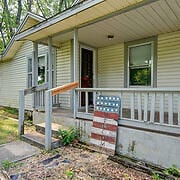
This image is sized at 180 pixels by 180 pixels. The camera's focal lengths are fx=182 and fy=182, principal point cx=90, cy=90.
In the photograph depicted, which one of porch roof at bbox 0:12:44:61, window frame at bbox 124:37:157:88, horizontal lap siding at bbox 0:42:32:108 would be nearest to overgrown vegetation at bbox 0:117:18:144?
horizontal lap siding at bbox 0:42:32:108

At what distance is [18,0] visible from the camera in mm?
19344

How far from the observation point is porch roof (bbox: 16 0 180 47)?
4.02 meters

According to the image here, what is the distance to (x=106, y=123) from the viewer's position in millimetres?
4191

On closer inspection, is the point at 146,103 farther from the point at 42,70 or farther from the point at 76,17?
the point at 42,70

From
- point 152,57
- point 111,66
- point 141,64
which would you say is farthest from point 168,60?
point 111,66

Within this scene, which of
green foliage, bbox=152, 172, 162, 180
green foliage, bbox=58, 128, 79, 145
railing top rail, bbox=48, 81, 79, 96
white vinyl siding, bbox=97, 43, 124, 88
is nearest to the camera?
green foliage, bbox=152, 172, 162, 180

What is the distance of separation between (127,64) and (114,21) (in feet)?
7.59

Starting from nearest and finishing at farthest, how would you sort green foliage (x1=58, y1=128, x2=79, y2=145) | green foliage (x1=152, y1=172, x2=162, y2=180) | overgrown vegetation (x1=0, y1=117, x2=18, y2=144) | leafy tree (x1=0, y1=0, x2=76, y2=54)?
green foliage (x1=152, y1=172, x2=162, y2=180) < green foliage (x1=58, y1=128, x2=79, y2=145) < overgrown vegetation (x1=0, y1=117, x2=18, y2=144) < leafy tree (x1=0, y1=0, x2=76, y2=54)

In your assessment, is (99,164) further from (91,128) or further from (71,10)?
(71,10)

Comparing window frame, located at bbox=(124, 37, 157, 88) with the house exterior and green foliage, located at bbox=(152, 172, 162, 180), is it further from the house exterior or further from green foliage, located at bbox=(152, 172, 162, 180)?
green foliage, located at bbox=(152, 172, 162, 180)

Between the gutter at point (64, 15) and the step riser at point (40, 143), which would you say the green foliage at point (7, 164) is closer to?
the step riser at point (40, 143)

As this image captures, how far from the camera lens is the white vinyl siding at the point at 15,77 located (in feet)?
32.0

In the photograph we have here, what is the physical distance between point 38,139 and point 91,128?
Answer: 149cm

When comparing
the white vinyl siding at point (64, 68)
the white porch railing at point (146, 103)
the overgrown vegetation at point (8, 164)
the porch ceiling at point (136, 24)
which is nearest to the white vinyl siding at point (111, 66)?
the porch ceiling at point (136, 24)
